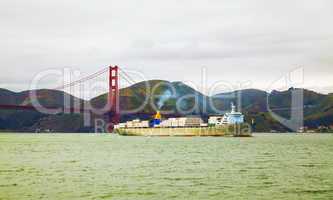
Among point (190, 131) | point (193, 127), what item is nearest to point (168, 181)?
point (193, 127)

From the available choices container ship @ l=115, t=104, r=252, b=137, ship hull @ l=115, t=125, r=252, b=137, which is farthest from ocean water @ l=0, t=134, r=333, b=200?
ship hull @ l=115, t=125, r=252, b=137

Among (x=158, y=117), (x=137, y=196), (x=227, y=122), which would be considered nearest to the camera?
(x=137, y=196)

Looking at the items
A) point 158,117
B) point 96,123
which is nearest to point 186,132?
point 158,117

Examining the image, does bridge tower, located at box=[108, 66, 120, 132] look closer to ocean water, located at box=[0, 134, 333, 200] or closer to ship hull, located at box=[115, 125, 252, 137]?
ship hull, located at box=[115, 125, 252, 137]

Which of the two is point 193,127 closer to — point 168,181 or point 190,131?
point 190,131

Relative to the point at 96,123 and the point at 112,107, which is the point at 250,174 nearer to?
the point at 112,107

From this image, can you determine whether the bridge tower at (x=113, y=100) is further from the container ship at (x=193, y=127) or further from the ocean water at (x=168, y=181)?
the ocean water at (x=168, y=181)

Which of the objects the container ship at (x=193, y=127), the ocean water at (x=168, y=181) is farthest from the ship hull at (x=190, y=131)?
the ocean water at (x=168, y=181)

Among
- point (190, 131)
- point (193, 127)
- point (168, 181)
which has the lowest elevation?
point (190, 131)
